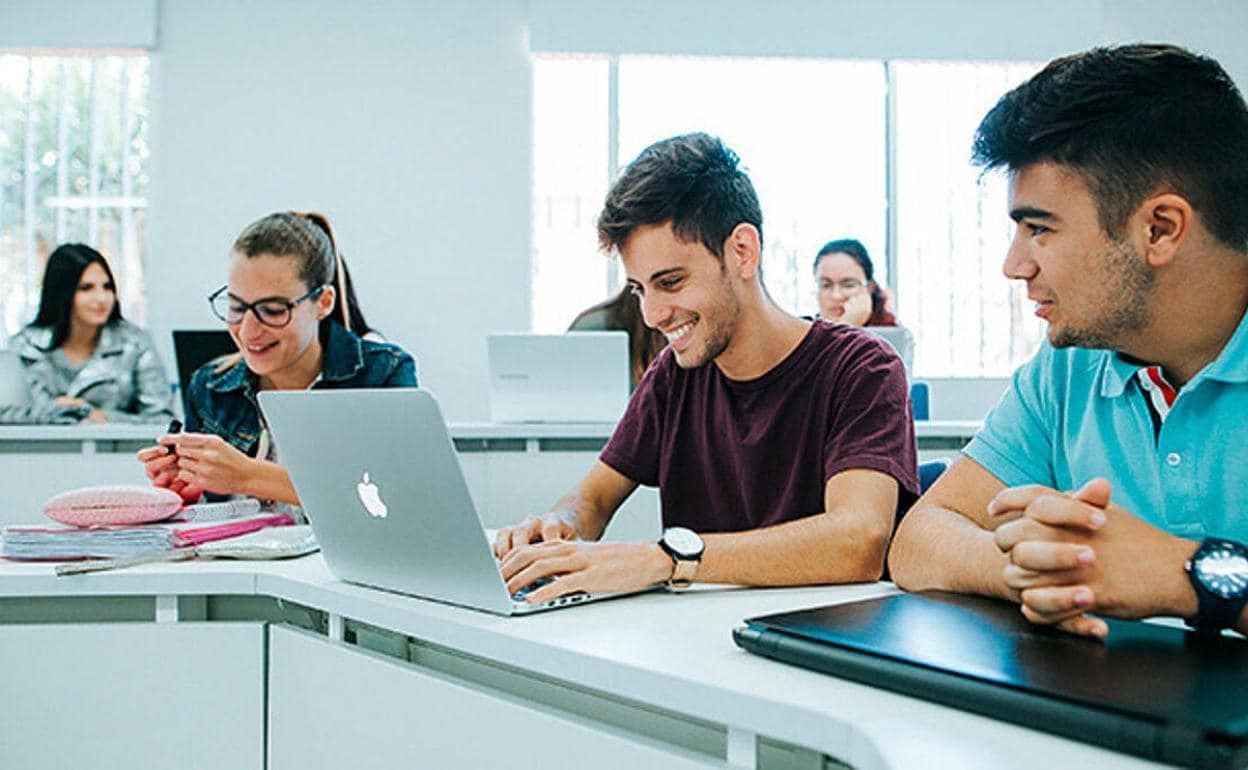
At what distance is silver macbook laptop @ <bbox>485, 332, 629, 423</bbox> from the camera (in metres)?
3.47

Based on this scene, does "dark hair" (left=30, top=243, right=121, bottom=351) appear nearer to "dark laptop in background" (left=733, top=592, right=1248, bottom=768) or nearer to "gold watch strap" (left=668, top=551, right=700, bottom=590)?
"gold watch strap" (left=668, top=551, right=700, bottom=590)

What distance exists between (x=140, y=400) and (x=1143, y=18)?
5364mm

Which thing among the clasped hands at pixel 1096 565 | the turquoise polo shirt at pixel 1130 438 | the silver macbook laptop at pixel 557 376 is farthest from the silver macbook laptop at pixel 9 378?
the clasped hands at pixel 1096 565

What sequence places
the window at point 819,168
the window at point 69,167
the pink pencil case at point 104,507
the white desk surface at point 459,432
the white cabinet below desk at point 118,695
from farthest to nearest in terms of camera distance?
the window at point 819,168 → the window at point 69,167 → the white desk surface at point 459,432 → the pink pencil case at point 104,507 → the white cabinet below desk at point 118,695

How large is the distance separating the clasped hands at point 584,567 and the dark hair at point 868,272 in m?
3.84

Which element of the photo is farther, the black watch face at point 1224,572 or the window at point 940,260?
the window at point 940,260

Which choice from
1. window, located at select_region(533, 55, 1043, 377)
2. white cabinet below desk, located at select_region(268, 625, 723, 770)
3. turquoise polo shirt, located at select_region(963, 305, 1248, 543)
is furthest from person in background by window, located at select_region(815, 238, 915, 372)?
white cabinet below desk, located at select_region(268, 625, 723, 770)

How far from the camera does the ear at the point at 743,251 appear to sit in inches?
65.9

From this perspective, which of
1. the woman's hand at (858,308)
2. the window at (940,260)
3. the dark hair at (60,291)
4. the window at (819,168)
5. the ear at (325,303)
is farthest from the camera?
the window at (940,260)

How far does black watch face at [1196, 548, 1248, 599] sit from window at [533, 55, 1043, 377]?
497 centimetres

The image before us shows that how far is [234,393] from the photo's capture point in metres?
2.17

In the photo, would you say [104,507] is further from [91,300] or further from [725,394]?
[91,300]

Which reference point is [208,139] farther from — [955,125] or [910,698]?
[910,698]

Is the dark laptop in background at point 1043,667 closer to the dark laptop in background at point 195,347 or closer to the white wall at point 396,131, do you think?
the dark laptop in background at point 195,347
